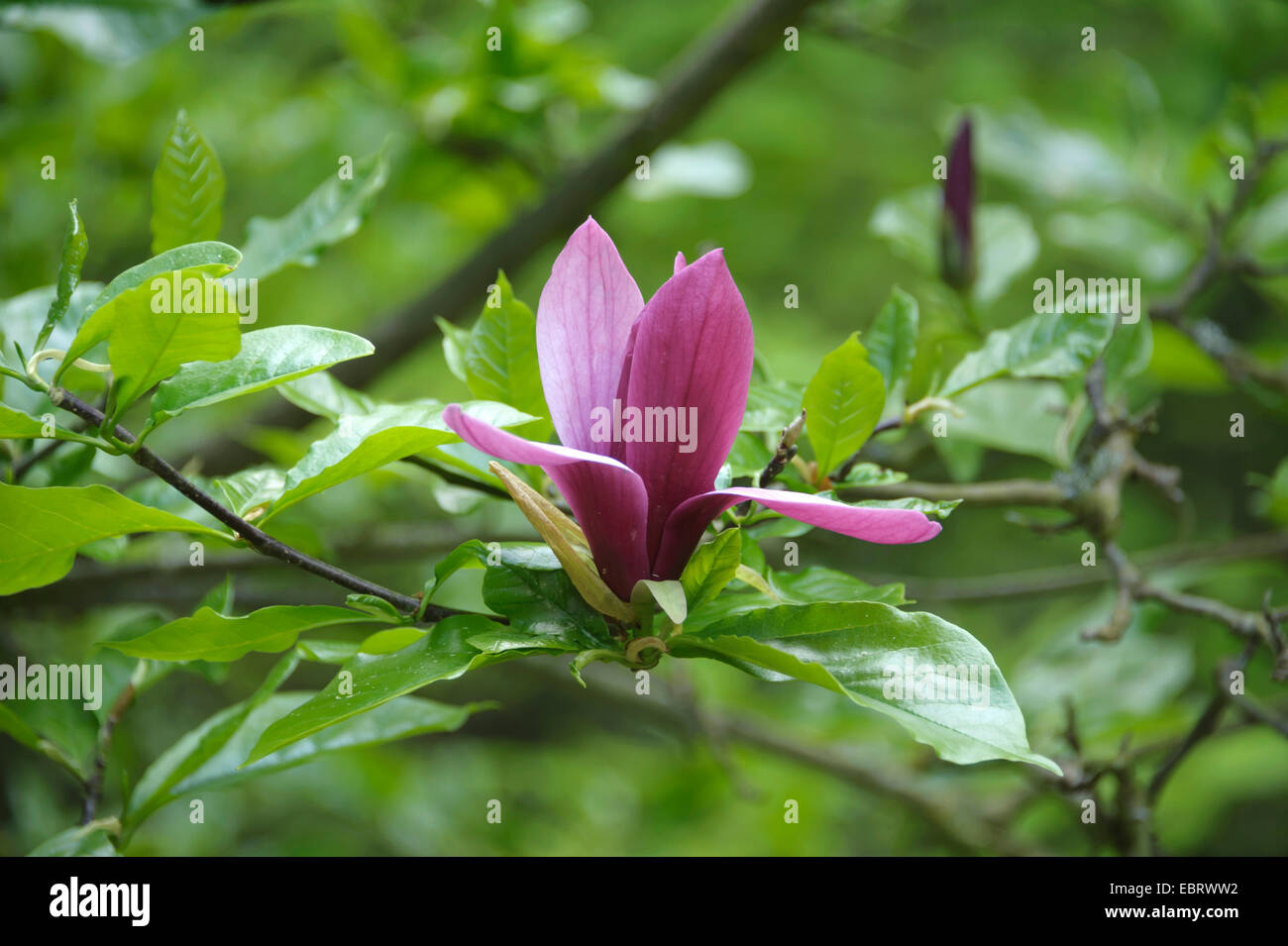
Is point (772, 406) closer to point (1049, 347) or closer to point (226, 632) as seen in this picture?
point (1049, 347)

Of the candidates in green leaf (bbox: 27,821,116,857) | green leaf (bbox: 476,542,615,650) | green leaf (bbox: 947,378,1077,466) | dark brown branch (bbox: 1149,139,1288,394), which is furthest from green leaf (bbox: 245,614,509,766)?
dark brown branch (bbox: 1149,139,1288,394)

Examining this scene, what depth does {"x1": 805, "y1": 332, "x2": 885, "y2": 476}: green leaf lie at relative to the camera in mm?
520

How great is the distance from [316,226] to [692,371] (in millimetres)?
354

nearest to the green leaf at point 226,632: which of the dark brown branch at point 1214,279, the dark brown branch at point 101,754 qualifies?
the dark brown branch at point 101,754

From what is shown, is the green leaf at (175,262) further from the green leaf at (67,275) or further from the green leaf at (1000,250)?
the green leaf at (1000,250)

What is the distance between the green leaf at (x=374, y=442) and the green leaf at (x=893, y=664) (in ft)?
0.46

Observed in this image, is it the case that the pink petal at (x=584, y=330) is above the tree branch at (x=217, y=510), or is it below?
above

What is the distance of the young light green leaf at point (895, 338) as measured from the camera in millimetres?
641

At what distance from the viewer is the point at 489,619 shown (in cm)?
49

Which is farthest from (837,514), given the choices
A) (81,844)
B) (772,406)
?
(81,844)

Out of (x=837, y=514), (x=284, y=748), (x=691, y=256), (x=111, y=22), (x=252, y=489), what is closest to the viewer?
(x=837, y=514)

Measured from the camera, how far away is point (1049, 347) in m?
0.61

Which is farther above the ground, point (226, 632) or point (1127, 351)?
point (1127, 351)

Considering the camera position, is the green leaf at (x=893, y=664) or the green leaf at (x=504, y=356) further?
the green leaf at (x=504, y=356)
